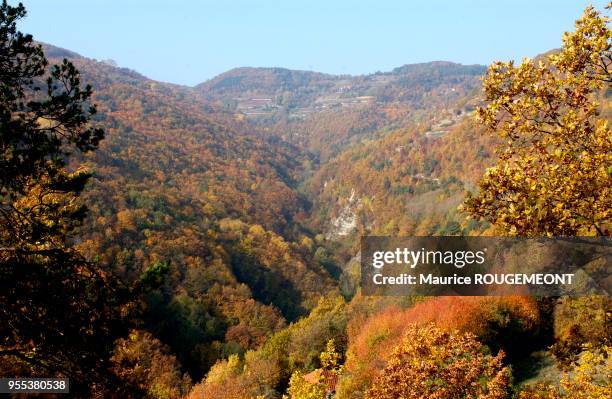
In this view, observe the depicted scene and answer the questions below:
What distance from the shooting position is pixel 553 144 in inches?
341

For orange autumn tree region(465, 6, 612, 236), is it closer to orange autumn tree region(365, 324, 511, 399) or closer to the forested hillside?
orange autumn tree region(365, 324, 511, 399)

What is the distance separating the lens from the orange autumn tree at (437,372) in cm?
1206

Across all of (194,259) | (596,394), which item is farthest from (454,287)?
(194,259)

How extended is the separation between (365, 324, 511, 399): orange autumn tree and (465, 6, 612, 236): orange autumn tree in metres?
5.27

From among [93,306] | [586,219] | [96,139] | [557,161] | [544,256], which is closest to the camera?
[586,219]

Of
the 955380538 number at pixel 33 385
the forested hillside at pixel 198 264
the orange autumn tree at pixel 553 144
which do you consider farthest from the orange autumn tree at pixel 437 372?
the forested hillside at pixel 198 264

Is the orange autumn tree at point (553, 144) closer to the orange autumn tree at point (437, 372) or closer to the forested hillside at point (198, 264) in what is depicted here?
the orange autumn tree at point (437, 372)

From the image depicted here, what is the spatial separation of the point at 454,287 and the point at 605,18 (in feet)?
99.4

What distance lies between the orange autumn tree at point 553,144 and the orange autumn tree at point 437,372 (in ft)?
17.3

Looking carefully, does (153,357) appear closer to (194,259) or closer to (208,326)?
(208,326)

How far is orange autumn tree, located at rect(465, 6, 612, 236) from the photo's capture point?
26.3 feet

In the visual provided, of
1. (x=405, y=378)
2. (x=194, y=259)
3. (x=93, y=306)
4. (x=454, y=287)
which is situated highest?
(x=93, y=306)

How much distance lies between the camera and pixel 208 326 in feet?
294

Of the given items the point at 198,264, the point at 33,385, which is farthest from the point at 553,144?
the point at 198,264
